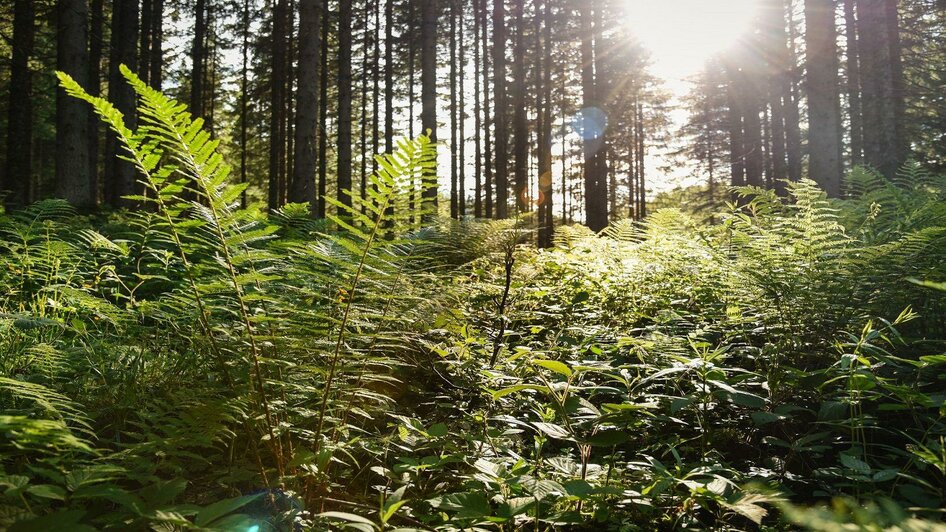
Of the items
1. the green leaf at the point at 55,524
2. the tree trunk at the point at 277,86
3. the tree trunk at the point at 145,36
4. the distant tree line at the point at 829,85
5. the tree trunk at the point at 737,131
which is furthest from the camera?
the tree trunk at the point at 277,86

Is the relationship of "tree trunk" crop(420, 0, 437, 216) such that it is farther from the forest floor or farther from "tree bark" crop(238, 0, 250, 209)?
"tree bark" crop(238, 0, 250, 209)

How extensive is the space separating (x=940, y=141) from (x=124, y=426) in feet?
70.9

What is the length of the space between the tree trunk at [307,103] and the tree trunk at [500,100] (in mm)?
8408

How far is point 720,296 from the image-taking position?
355 centimetres

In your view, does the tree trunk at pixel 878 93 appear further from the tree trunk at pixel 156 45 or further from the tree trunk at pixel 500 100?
the tree trunk at pixel 156 45

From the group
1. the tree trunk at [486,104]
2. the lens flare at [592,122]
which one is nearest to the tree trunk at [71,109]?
the lens flare at [592,122]

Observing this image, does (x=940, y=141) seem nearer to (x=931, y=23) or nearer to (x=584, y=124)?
(x=931, y=23)

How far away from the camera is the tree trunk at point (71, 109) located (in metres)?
10.4

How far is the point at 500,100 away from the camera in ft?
67.5

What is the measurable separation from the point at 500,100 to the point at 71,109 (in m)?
14.2

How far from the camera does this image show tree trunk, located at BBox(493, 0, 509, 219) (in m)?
16.6

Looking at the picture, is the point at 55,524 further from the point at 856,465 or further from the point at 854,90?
the point at 854,90

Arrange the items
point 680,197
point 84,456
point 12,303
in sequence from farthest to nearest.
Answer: point 680,197, point 12,303, point 84,456

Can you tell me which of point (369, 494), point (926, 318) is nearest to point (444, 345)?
point (369, 494)
